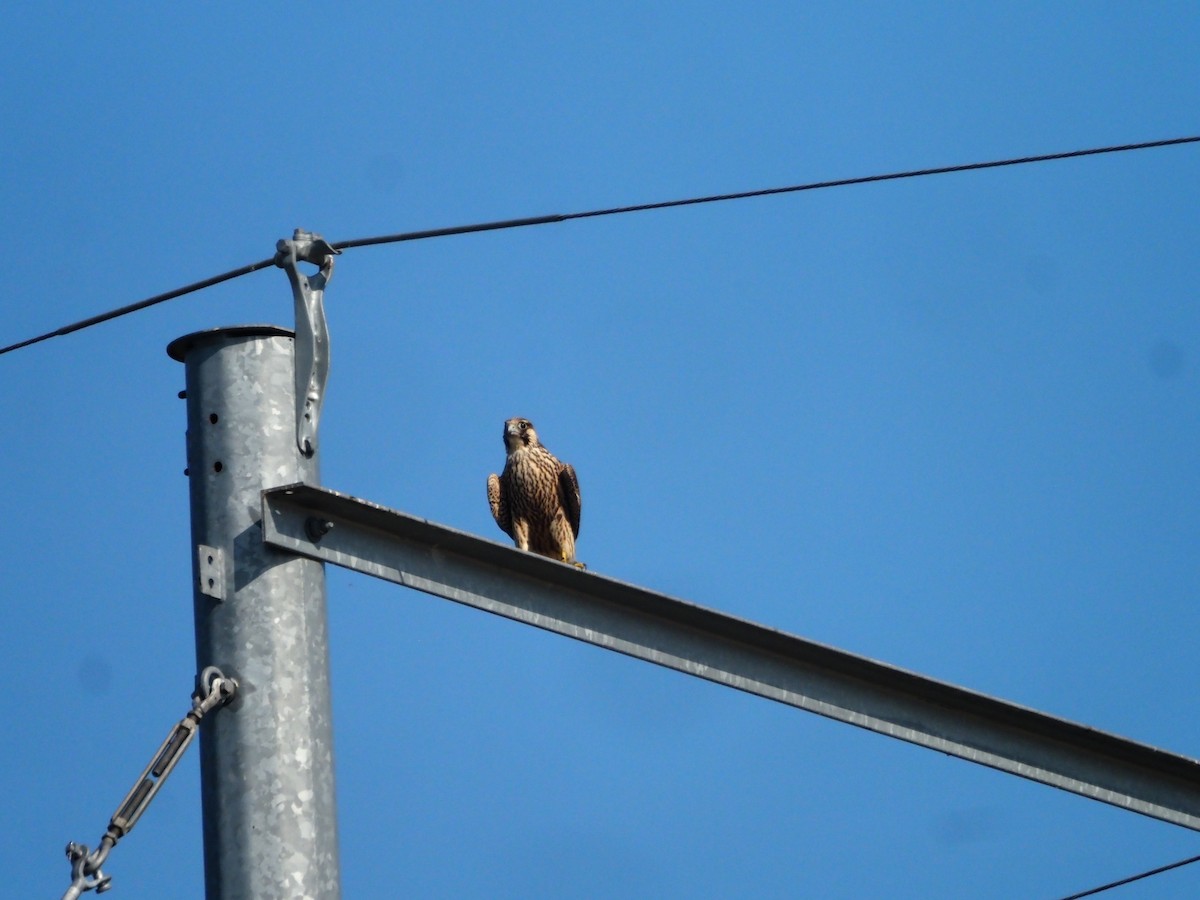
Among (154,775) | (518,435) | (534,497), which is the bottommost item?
(154,775)

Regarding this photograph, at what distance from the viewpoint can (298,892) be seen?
10.9 ft

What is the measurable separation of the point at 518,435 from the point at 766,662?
6919 mm

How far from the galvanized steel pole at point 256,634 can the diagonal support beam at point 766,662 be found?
0.65 ft

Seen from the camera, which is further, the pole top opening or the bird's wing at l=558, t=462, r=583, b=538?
the bird's wing at l=558, t=462, r=583, b=538

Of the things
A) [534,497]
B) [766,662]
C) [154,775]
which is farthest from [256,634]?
[534,497]

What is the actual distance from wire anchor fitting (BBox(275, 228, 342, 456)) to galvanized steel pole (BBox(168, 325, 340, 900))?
0.09 feet

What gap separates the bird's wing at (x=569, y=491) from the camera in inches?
420

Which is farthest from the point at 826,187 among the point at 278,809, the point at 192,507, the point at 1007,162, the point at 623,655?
the point at 278,809

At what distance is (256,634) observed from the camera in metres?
3.54

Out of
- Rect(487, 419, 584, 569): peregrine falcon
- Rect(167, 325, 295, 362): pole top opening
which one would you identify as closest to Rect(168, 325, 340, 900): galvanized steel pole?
Rect(167, 325, 295, 362): pole top opening

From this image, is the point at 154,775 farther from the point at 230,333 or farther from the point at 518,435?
A: the point at 518,435

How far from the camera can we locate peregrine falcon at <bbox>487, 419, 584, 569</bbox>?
10617 millimetres

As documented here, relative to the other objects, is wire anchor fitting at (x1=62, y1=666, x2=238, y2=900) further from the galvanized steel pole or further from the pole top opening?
the pole top opening

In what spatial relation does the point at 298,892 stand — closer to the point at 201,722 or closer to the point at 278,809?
the point at 278,809
